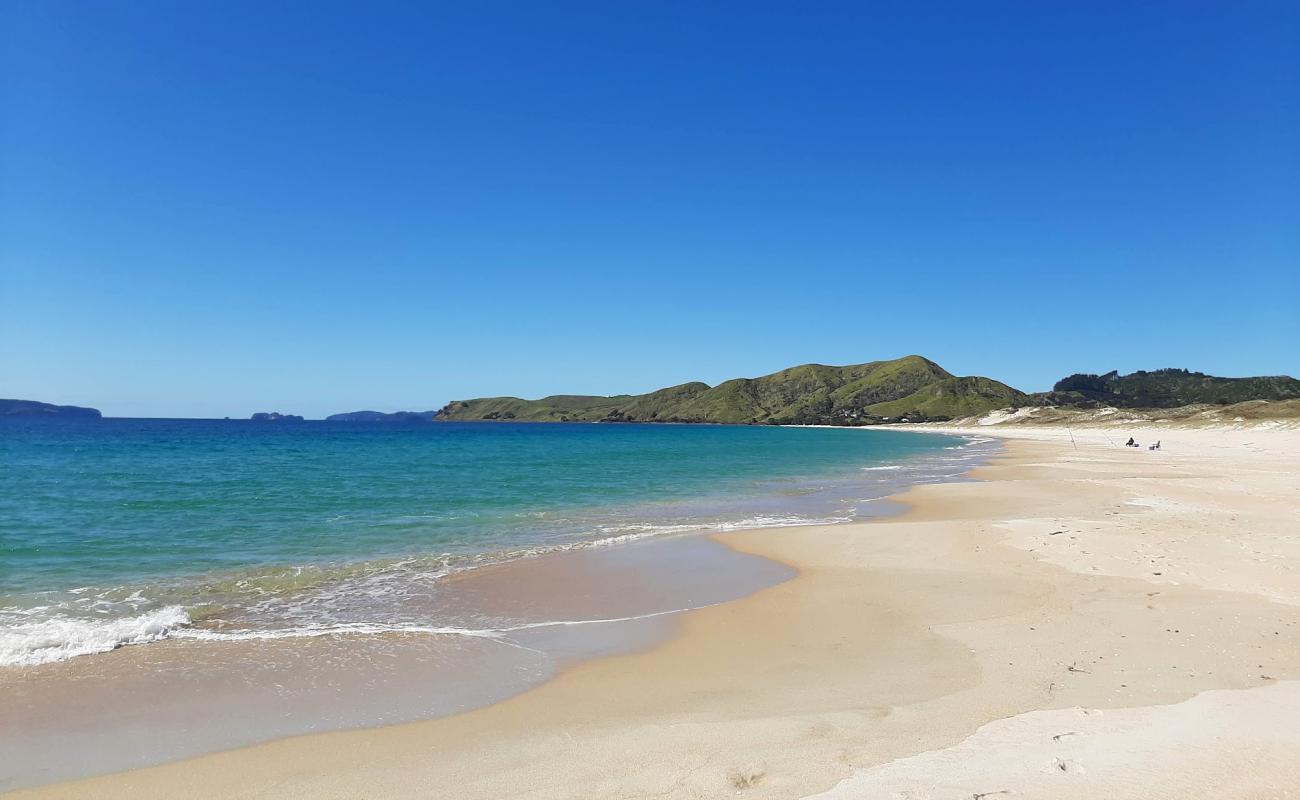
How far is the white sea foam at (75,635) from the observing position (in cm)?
858

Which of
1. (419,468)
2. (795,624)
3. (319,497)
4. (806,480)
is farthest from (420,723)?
(419,468)

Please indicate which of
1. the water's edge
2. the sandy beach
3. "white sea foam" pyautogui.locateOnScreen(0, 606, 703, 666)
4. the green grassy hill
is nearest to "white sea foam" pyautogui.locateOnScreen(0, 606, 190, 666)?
"white sea foam" pyautogui.locateOnScreen(0, 606, 703, 666)

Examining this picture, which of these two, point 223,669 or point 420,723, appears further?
point 223,669

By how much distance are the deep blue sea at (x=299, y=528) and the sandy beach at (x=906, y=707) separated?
14.1 feet

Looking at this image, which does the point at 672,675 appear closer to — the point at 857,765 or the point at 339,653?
the point at 857,765

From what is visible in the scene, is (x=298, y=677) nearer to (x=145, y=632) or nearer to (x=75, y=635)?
(x=145, y=632)

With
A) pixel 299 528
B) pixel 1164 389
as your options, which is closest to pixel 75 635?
pixel 299 528

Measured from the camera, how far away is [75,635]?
9320 mm

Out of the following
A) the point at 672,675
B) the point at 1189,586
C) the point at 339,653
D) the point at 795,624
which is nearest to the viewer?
the point at 672,675

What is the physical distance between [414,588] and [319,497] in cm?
1758

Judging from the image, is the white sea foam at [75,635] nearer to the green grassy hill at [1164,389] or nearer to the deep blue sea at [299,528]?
the deep blue sea at [299,528]

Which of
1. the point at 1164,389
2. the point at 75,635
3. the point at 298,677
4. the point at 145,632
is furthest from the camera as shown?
the point at 1164,389

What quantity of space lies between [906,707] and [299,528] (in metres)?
18.5

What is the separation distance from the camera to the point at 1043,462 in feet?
148
